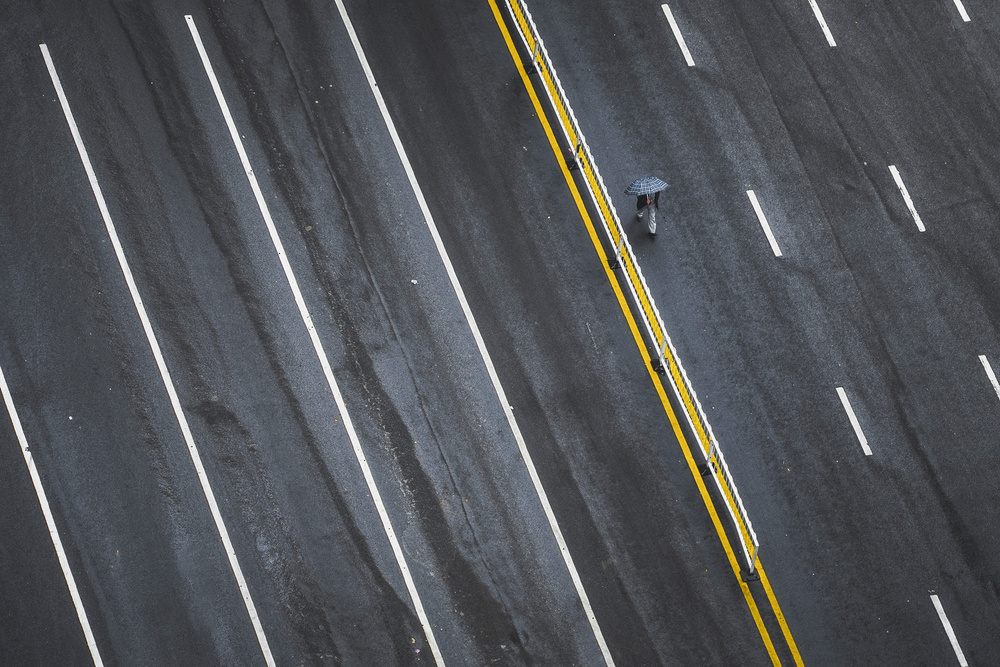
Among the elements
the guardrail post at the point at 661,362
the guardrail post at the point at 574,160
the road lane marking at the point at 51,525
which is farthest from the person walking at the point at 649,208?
the road lane marking at the point at 51,525

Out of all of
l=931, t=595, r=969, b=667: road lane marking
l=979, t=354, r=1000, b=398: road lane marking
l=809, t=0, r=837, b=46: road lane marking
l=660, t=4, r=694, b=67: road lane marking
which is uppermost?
l=660, t=4, r=694, b=67: road lane marking

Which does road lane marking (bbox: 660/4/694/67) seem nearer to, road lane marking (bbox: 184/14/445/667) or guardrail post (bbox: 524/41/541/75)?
guardrail post (bbox: 524/41/541/75)

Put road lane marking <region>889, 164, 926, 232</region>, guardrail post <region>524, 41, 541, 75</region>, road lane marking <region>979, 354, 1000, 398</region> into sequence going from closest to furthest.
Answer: road lane marking <region>979, 354, 1000, 398</region> → road lane marking <region>889, 164, 926, 232</region> → guardrail post <region>524, 41, 541, 75</region>

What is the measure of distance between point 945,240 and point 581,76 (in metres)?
7.99

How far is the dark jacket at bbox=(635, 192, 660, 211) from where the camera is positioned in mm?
21609

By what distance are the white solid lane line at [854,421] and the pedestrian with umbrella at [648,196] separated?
4.68 m

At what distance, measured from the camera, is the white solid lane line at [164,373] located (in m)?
19.8

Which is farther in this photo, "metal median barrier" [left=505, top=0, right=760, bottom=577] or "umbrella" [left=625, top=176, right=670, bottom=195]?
"umbrella" [left=625, top=176, right=670, bottom=195]

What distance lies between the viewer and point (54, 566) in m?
19.9

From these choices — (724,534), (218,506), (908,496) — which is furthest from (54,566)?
(908,496)

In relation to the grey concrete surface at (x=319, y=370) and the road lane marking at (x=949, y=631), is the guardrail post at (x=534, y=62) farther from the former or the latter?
the road lane marking at (x=949, y=631)

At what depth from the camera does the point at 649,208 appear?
856 inches

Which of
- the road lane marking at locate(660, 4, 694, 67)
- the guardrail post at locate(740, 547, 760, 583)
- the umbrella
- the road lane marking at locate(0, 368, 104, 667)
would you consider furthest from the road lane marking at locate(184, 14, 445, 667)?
the road lane marking at locate(660, 4, 694, 67)

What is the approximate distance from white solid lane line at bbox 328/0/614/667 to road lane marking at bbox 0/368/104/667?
8.22 meters
